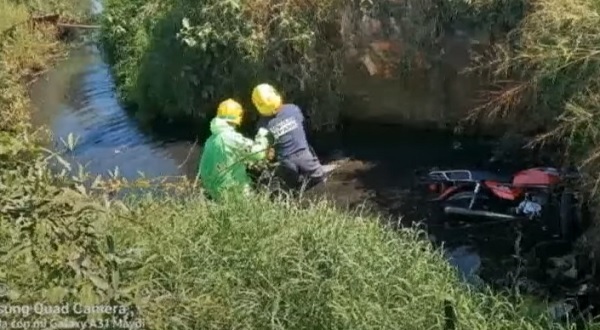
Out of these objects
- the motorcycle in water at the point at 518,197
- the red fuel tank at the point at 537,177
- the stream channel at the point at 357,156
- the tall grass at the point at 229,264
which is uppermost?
the tall grass at the point at 229,264

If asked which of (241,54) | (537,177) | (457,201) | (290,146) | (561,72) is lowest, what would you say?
(457,201)

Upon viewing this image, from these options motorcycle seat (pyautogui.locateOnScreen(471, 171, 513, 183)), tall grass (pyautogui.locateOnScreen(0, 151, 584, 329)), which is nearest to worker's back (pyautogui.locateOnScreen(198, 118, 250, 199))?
tall grass (pyautogui.locateOnScreen(0, 151, 584, 329))

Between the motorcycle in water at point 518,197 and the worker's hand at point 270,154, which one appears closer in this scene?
the motorcycle in water at point 518,197

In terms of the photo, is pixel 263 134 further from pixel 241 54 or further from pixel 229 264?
pixel 241 54

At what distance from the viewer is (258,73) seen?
480 inches

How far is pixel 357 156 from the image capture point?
11.3m

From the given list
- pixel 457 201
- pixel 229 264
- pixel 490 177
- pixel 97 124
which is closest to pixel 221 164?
pixel 229 264

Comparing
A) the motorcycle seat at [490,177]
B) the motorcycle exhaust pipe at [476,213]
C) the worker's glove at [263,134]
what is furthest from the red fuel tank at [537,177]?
the worker's glove at [263,134]

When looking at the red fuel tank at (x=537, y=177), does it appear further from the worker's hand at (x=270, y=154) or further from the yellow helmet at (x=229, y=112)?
the yellow helmet at (x=229, y=112)

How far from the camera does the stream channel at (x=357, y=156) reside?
8.47 metres

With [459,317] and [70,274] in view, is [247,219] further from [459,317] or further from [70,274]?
[70,274]

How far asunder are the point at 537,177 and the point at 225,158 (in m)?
3.07

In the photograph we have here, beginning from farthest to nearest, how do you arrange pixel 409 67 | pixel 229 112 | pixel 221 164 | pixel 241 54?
pixel 241 54 < pixel 409 67 < pixel 229 112 < pixel 221 164

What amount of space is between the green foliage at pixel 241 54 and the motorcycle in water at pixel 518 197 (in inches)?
128
